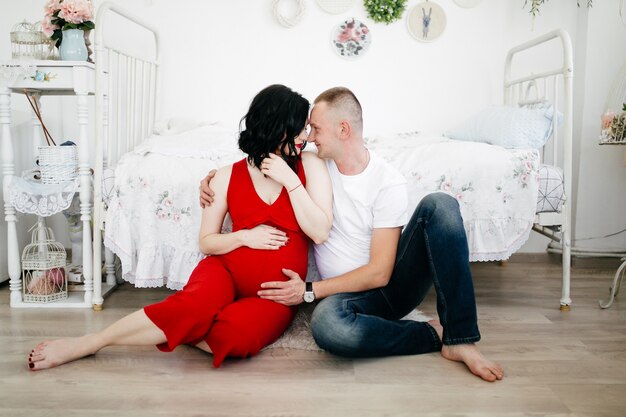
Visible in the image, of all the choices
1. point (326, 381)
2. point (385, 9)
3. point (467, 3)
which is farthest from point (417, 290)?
point (467, 3)

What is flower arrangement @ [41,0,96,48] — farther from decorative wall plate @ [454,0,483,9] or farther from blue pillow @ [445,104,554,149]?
decorative wall plate @ [454,0,483,9]

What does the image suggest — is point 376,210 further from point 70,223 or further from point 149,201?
point 70,223

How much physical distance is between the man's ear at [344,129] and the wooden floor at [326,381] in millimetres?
666

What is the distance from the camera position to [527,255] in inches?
120

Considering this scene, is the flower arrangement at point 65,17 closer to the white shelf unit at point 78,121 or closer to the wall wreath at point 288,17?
the white shelf unit at point 78,121

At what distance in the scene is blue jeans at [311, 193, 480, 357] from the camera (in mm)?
1502

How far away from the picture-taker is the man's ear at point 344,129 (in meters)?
1.61

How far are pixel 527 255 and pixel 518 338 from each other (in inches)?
54.3

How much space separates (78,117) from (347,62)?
156cm

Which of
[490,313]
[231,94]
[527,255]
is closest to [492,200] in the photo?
[490,313]

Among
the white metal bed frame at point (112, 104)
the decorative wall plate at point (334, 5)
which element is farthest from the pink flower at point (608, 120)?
the white metal bed frame at point (112, 104)

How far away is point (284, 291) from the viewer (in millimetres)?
1591

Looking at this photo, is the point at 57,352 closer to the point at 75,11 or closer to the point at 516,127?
the point at 75,11

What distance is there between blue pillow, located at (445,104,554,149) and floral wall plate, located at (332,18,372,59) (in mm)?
879
